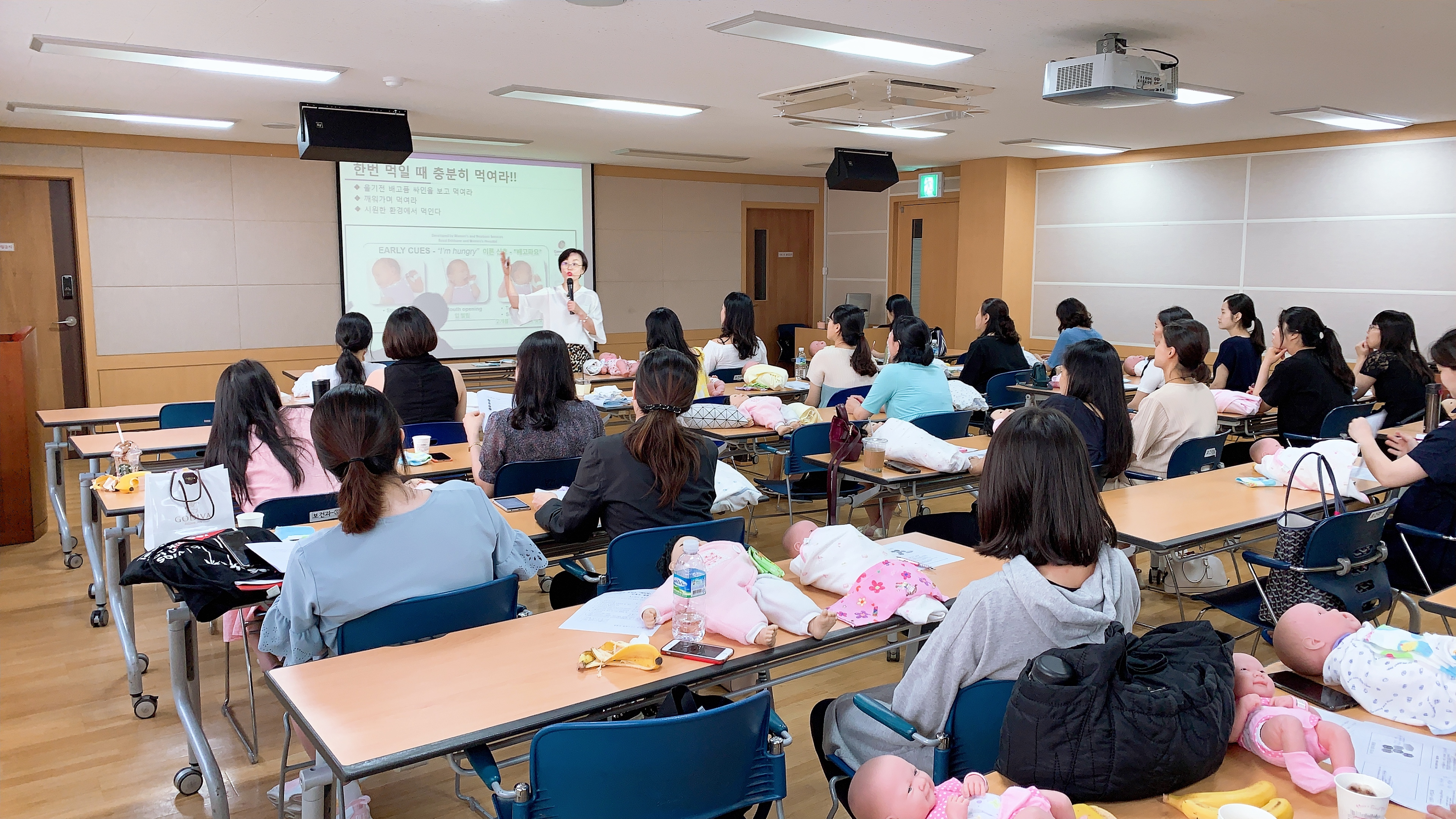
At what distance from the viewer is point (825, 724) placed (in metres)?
2.12

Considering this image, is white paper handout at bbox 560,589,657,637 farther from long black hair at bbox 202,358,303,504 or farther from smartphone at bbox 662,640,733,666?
long black hair at bbox 202,358,303,504

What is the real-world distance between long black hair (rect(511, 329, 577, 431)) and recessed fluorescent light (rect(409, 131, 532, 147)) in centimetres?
545

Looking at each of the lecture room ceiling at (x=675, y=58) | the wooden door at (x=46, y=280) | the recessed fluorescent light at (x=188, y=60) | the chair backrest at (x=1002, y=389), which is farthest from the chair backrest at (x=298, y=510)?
the wooden door at (x=46, y=280)

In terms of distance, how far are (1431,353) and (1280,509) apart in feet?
2.80

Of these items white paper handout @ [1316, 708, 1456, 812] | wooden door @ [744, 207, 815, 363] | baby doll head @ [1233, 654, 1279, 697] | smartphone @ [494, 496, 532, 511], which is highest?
wooden door @ [744, 207, 815, 363]

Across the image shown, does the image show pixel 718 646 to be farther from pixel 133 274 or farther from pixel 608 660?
pixel 133 274

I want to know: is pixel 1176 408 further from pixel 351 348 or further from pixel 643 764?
pixel 351 348

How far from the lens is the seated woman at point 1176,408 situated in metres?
4.40

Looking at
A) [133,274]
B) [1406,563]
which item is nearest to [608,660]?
[1406,563]

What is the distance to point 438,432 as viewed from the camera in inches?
178

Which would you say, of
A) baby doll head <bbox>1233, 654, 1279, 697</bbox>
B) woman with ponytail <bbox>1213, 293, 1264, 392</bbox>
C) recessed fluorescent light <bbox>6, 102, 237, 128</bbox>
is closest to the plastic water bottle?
baby doll head <bbox>1233, 654, 1279, 697</bbox>

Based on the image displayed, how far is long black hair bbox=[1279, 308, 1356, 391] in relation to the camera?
553 centimetres

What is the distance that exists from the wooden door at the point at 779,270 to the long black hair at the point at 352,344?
774 centimetres

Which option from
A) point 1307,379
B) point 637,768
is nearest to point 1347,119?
point 1307,379
